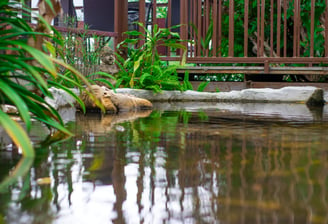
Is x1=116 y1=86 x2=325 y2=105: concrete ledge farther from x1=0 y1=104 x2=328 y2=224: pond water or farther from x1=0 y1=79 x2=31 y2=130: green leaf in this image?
x1=0 y1=79 x2=31 y2=130: green leaf

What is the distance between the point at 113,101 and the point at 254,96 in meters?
2.65

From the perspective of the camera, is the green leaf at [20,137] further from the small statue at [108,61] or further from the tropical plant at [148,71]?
the small statue at [108,61]

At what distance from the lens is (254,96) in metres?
8.27

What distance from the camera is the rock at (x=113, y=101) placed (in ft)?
19.7

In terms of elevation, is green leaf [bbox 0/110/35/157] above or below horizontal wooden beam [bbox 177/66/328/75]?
below

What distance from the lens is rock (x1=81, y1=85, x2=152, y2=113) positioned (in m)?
6.01

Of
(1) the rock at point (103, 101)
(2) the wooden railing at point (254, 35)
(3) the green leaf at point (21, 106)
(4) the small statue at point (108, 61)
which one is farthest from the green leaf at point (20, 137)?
(2) the wooden railing at point (254, 35)

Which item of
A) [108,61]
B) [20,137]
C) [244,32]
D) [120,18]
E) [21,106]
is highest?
[120,18]

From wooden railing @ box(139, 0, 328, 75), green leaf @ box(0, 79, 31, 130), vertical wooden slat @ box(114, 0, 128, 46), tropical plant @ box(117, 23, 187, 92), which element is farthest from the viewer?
vertical wooden slat @ box(114, 0, 128, 46)

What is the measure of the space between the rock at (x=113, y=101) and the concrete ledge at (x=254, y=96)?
1071 millimetres

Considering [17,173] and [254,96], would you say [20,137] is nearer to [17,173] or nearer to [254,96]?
[17,173]

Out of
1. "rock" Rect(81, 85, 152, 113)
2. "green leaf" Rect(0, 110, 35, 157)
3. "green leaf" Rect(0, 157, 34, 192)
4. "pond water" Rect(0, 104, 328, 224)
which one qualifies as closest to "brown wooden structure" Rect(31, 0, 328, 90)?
"rock" Rect(81, 85, 152, 113)

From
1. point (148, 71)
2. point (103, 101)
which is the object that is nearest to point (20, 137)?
point (103, 101)

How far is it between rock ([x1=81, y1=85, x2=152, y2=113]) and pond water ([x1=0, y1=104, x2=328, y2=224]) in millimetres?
2227
